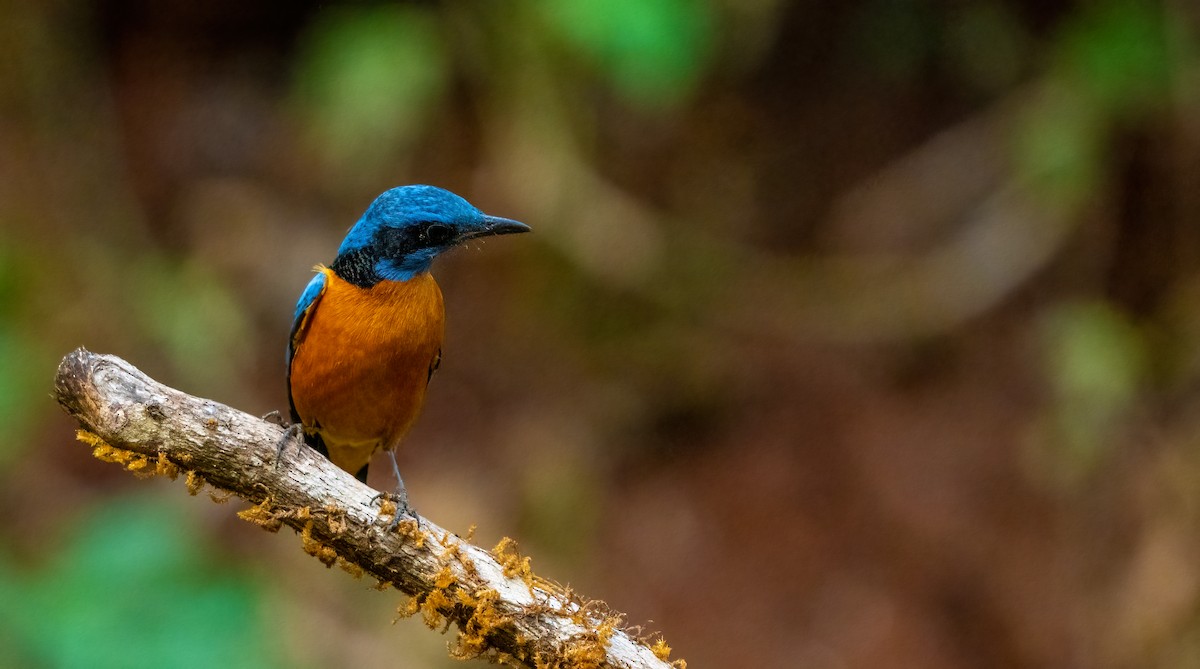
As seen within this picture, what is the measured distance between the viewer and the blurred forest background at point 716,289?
21.8 feet

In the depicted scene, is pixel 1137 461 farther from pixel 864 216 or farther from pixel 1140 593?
pixel 864 216

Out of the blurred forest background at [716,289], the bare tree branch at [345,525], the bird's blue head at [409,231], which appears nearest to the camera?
the bare tree branch at [345,525]

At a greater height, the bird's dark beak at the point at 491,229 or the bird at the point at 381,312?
the bird's dark beak at the point at 491,229

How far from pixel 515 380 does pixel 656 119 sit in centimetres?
190

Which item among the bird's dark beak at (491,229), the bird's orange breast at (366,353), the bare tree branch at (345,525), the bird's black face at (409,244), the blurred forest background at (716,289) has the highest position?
the blurred forest background at (716,289)

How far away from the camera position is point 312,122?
23.2ft

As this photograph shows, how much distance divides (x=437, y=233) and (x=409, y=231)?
0.09 meters

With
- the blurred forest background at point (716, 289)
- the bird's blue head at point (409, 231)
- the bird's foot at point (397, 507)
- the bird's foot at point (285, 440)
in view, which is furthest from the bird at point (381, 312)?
the blurred forest background at point (716, 289)

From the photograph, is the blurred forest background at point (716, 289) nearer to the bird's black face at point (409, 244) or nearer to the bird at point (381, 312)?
the bird at point (381, 312)

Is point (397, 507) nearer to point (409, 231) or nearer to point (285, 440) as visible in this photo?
point (285, 440)

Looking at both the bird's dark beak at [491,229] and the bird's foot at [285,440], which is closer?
the bird's foot at [285,440]

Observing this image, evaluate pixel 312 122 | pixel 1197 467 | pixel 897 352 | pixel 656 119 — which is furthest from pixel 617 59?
pixel 1197 467

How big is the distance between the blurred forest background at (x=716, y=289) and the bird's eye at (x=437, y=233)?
8.89ft

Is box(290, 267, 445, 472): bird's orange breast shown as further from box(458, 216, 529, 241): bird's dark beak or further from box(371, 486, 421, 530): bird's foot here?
box(371, 486, 421, 530): bird's foot
